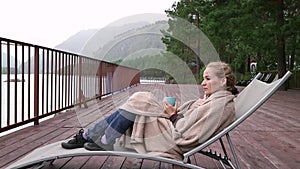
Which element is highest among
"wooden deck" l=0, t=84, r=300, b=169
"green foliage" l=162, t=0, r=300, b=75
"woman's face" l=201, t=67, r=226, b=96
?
"green foliage" l=162, t=0, r=300, b=75

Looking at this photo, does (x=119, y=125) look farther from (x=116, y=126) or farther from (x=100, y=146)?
(x=100, y=146)

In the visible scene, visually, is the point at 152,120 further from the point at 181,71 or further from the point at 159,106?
the point at 181,71

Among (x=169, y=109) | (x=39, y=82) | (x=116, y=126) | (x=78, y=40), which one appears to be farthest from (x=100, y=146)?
(x=39, y=82)

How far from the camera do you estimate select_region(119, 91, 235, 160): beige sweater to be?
200 cm

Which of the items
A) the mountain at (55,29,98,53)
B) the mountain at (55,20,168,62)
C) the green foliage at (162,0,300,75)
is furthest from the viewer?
the green foliage at (162,0,300,75)

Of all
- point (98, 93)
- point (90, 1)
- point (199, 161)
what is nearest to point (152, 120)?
point (199, 161)

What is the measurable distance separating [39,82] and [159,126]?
8.27ft

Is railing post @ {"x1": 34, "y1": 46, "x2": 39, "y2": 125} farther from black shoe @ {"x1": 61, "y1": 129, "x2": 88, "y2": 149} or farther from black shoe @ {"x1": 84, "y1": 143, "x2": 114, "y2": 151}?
black shoe @ {"x1": 84, "y1": 143, "x2": 114, "y2": 151}

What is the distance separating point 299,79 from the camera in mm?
13688

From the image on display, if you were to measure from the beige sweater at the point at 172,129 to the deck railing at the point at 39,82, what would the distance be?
1.75 meters

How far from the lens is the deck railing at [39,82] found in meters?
3.34

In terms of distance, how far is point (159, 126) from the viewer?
2.11m

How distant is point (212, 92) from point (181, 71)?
111cm

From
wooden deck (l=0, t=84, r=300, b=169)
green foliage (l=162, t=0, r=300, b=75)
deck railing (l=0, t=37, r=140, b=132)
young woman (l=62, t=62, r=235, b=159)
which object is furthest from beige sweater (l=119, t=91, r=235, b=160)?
green foliage (l=162, t=0, r=300, b=75)
